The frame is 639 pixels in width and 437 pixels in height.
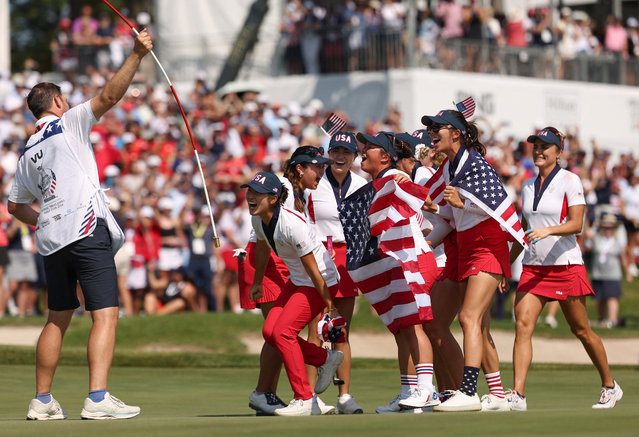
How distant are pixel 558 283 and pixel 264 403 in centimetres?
255

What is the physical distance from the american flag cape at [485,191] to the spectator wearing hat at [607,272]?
11589 millimetres

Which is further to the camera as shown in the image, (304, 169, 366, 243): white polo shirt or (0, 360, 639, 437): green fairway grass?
(304, 169, 366, 243): white polo shirt

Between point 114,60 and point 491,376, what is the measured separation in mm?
20549

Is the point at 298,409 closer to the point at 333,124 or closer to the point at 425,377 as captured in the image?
the point at 425,377

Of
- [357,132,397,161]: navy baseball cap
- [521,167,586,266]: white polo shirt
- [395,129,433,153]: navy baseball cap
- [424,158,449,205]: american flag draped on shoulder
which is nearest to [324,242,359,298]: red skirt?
[424,158,449,205]: american flag draped on shoulder

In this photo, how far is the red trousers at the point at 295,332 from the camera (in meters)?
9.23

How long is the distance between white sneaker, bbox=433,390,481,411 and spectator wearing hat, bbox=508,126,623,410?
1.11 meters

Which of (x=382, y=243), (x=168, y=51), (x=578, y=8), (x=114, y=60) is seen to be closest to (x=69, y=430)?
(x=382, y=243)

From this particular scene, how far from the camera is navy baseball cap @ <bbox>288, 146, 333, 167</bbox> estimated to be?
9797 mm

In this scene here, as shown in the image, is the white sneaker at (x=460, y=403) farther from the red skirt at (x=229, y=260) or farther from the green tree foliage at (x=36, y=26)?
the green tree foliage at (x=36, y=26)

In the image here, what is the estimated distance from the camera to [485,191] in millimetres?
9469

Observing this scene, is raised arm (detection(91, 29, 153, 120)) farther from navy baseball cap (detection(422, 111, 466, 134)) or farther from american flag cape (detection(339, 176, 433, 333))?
navy baseball cap (detection(422, 111, 466, 134))

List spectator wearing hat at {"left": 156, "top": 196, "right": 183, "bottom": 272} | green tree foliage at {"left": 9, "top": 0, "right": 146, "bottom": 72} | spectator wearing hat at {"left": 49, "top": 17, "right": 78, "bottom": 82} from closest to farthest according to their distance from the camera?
spectator wearing hat at {"left": 156, "top": 196, "right": 183, "bottom": 272}, spectator wearing hat at {"left": 49, "top": 17, "right": 78, "bottom": 82}, green tree foliage at {"left": 9, "top": 0, "right": 146, "bottom": 72}

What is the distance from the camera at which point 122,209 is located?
68.2 feet
